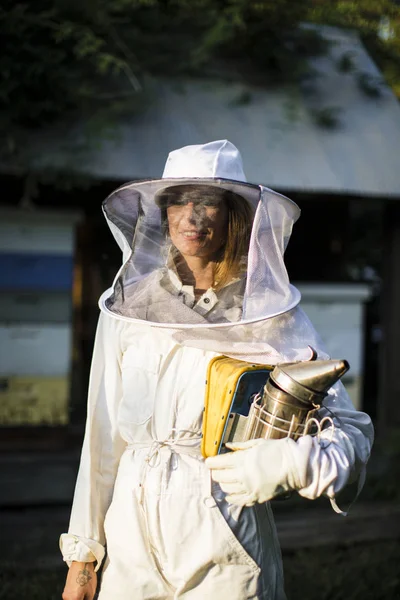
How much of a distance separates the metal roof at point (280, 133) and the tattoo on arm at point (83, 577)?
11.9 ft

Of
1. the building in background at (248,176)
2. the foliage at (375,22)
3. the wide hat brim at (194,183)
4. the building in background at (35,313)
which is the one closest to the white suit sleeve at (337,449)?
the wide hat brim at (194,183)

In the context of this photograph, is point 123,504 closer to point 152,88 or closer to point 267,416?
point 267,416

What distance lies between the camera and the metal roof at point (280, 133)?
550 centimetres

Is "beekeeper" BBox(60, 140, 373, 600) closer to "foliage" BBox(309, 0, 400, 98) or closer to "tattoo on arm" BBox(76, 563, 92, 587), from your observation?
"tattoo on arm" BBox(76, 563, 92, 587)

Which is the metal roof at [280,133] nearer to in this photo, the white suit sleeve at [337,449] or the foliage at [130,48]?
the foliage at [130,48]

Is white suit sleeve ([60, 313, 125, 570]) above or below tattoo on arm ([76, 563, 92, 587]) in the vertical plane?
above

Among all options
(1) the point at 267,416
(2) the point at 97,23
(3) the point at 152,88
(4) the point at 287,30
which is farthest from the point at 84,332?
(1) the point at 267,416

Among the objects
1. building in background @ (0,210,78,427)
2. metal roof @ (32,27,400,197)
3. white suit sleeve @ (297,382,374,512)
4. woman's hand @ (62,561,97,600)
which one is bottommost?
building in background @ (0,210,78,427)

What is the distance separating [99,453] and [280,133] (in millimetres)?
4245

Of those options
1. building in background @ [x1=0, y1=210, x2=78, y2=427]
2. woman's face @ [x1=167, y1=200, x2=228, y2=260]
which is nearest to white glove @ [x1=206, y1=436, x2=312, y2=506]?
woman's face @ [x1=167, y1=200, x2=228, y2=260]

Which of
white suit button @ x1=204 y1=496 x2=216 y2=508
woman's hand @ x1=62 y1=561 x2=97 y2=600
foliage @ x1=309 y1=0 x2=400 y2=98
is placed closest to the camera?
white suit button @ x1=204 y1=496 x2=216 y2=508

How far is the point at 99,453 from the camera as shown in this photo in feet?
6.88

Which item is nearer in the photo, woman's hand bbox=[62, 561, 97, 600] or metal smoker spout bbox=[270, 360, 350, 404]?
metal smoker spout bbox=[270, 360, 350, 404]

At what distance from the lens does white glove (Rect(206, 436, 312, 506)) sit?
5.32 feet
